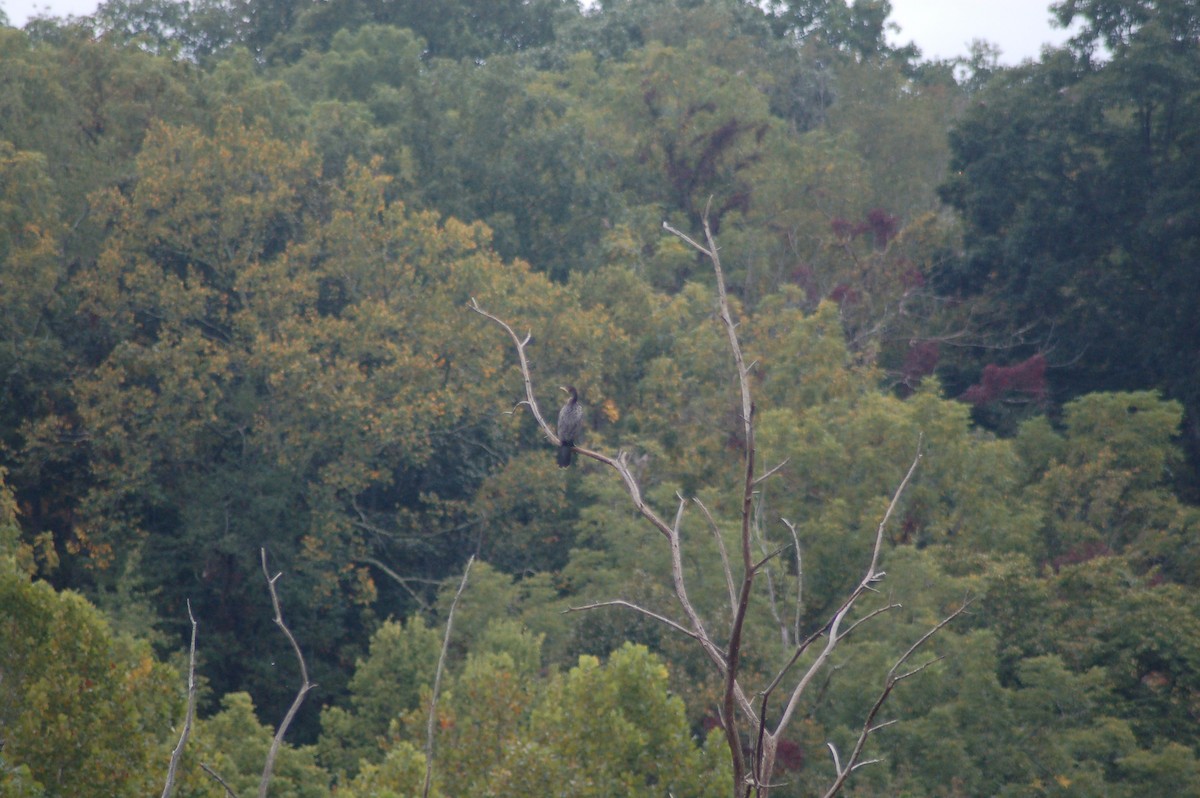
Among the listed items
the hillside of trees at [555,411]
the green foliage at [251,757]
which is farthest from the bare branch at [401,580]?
the green foliage at [251,757]

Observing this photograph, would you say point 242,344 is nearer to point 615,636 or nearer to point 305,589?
point 305,589

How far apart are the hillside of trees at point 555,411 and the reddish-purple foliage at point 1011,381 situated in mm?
60

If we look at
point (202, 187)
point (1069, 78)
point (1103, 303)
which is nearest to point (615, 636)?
point (202, 187)

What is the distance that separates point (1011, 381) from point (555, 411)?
6.80m

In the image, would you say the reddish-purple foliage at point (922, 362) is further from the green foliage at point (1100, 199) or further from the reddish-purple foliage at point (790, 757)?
the reddish-purple foliage at point (790, 757)

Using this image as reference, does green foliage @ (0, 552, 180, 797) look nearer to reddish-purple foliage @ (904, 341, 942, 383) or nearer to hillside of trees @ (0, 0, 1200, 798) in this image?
hillside of trees @ (0, 0, 1200, 798)

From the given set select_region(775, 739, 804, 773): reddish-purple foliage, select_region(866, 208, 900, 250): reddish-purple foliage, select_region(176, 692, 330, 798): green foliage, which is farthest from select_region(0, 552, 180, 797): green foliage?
select_region(866, 208, 900, 250): reddish-purple foliage

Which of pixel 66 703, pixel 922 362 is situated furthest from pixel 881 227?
pixel 66 703

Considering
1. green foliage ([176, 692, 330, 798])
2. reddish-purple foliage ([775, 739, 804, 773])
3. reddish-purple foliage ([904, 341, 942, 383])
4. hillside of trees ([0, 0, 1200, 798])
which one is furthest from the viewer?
reddish-purple foliage ([904, 341, 942, 383])

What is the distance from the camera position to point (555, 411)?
18.3 m

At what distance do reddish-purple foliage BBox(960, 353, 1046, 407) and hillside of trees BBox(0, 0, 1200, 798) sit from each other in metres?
0.06

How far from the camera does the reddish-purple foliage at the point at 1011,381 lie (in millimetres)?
20141

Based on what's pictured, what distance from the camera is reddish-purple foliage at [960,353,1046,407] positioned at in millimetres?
20141

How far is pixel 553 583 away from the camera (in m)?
17.2
